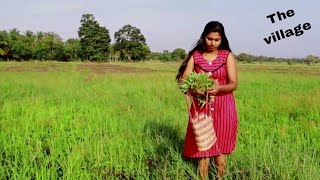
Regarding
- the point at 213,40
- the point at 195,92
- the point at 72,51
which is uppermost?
the point at 213,40

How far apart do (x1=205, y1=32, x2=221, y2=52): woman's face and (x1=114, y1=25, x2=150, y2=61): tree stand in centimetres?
7679

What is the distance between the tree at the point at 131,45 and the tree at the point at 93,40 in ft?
19.0

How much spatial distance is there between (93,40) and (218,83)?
232 ft

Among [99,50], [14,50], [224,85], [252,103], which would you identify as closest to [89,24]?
[99,50]

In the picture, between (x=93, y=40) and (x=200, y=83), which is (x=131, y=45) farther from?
(x=200, y=83)

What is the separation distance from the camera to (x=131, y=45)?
80000mm

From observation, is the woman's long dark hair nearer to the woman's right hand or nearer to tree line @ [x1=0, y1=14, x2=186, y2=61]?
the woman's right hand

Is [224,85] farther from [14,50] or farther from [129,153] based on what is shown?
[14,50]

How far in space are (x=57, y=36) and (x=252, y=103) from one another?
7421 centimetres

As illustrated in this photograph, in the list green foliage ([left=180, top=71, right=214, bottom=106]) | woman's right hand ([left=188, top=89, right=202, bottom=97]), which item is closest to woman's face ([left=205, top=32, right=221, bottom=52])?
green foliage ([left=180, top=71, right=214, bottom=106])

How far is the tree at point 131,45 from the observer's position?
80.1 metres

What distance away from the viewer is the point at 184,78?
3154mm

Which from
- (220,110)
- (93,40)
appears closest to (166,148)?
(220,110)

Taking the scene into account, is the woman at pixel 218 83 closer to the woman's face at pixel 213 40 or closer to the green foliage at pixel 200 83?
the woman's face at pixel 213 40
